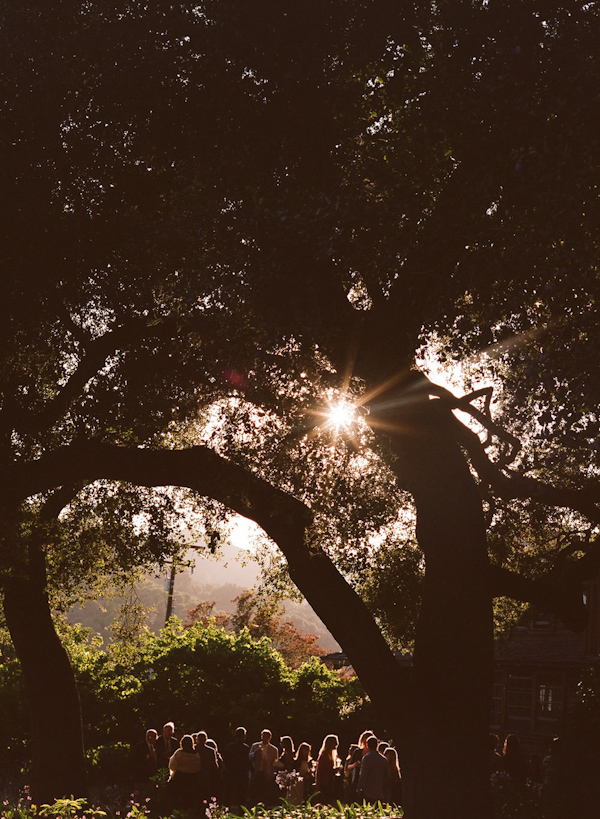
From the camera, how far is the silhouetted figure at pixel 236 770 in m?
17.7

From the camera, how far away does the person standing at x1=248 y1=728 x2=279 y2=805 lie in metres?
17.9

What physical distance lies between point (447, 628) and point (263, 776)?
974 centimetres

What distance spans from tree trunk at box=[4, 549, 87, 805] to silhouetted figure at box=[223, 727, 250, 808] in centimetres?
389

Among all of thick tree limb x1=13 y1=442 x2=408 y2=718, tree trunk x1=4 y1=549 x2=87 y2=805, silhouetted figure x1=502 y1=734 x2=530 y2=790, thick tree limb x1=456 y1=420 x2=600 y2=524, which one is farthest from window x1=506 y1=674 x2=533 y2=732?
thick tree limb x1=13 y1=442 x2=408 y2=718

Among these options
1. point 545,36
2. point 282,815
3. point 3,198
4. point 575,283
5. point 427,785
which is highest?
point 545,36

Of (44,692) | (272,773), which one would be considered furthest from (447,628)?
(272,773)

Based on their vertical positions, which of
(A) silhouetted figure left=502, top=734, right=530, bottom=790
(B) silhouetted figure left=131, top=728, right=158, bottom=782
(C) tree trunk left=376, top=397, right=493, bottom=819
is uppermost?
(C) tree trunk left=376, top=397, right=493, bottom=819

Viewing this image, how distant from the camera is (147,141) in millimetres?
11000

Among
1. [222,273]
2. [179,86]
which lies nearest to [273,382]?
[222,273]

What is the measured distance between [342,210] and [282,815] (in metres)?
9.39

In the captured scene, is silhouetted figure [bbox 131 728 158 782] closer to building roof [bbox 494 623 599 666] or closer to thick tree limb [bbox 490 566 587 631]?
thick tree limb [bbox 490 566 587 631]

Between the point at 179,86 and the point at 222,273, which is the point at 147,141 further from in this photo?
the point at 222,273

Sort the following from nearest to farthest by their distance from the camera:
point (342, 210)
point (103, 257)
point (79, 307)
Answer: point (342, 210)
point (103, 257)
point (79, 307)

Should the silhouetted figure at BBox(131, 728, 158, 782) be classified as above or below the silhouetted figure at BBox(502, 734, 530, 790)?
below
